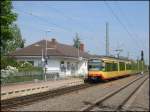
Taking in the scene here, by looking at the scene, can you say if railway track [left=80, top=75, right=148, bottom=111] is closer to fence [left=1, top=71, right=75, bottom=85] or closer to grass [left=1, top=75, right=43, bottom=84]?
grass [left=1, top=75, right=43, bottom=84]

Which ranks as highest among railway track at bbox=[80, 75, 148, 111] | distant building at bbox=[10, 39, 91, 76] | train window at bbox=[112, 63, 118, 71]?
distant building at bbox=[10, 39, 91, 76]

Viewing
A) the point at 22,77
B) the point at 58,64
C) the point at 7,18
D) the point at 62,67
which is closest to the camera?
the point at 7,18

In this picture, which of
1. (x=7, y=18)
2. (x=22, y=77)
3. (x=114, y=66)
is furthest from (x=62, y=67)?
(x=7, y=18)

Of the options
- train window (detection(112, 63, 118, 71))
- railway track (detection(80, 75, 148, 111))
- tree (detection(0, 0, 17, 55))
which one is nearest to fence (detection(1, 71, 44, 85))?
tree (detection(0, 0, 17, 55))

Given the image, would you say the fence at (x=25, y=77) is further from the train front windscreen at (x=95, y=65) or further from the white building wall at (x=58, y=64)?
the white building wall at (x=58, y=64)

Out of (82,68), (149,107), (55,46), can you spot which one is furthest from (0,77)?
(82,68)

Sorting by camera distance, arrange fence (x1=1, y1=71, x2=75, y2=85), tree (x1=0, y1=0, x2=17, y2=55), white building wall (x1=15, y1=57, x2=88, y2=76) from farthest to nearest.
→ white building wall (x1=15, y1=57, x2=88, y2=76), fence (x1=1, y1=71, x2=75, y2=85), tree (x1=0, y1=0, x2=17, y2=55)

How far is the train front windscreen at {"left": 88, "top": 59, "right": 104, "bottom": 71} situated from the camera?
4700cm

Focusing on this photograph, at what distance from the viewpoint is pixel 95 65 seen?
4756 centimetres

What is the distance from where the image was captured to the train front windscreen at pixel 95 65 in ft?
154

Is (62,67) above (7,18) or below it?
below

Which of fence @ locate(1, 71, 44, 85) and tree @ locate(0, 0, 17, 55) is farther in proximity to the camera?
fence @ locate(1, 71, 44, 85)

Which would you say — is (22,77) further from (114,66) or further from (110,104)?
(110,104)

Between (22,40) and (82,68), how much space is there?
3341 centimetres
